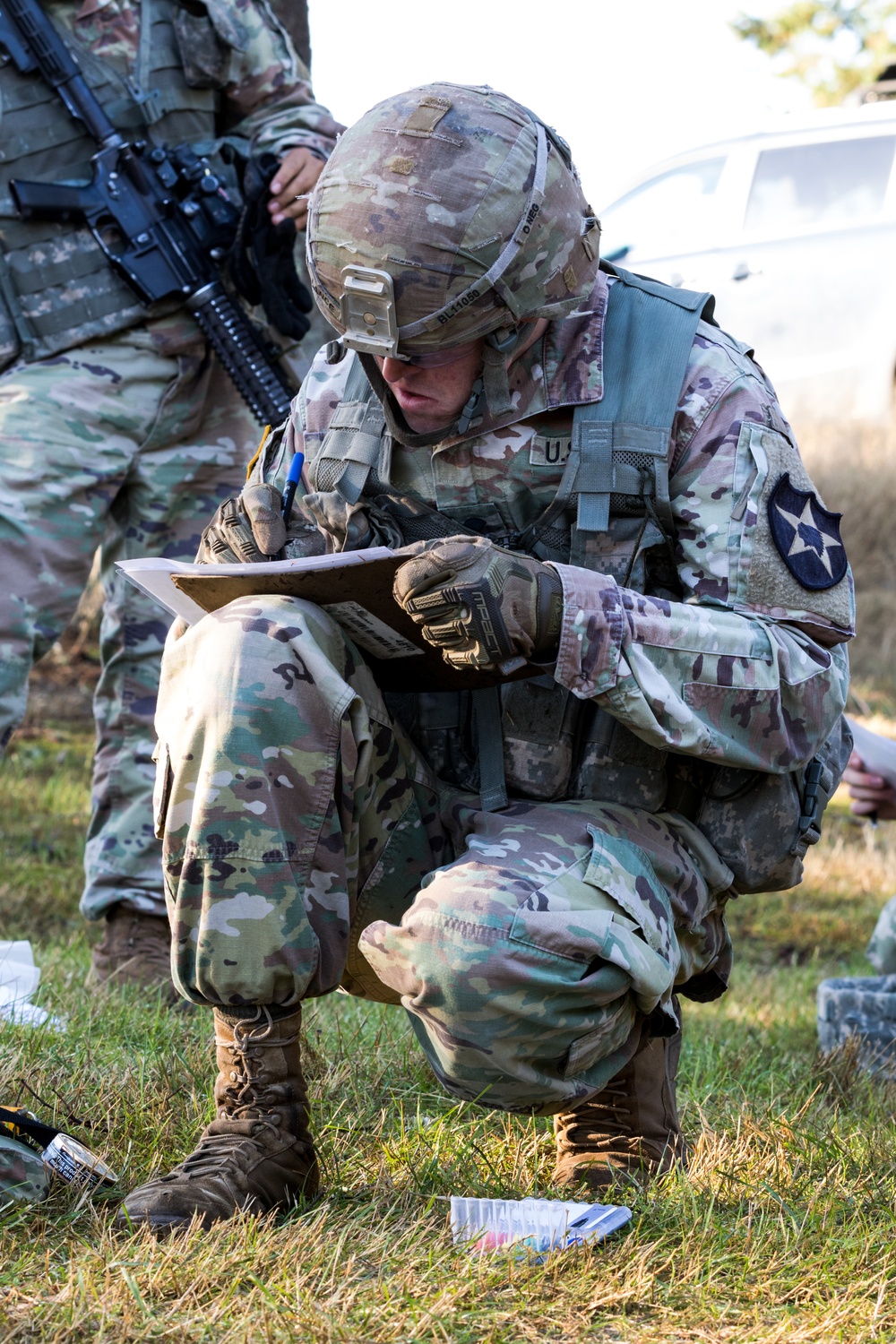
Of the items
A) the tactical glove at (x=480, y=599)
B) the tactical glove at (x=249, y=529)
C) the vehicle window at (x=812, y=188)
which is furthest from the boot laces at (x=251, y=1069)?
the vehicle window at (x=812, y=188)

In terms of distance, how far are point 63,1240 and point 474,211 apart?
4.87 ft

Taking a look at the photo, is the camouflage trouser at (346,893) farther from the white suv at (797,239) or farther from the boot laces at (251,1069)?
the white suv at (797,239)

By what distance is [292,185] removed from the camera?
352 cm

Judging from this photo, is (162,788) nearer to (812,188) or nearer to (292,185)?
(292,185)

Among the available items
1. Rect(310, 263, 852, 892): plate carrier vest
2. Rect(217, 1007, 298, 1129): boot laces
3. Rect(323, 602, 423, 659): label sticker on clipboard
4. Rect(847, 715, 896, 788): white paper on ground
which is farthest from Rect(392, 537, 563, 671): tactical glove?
Rect(847, 715, 896, 788): white paper on ground

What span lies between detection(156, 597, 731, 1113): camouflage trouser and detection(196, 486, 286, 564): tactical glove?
0.23 meters

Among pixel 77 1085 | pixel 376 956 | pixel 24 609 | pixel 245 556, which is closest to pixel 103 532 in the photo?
pixel 24 609

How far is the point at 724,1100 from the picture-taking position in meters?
2.84

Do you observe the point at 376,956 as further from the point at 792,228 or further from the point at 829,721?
the point at 792,228

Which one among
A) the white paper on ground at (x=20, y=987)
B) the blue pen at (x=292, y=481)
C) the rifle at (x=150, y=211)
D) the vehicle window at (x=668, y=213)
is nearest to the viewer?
the blue pen at (x=292, y=481)

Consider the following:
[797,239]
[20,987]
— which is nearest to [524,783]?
[20,987]

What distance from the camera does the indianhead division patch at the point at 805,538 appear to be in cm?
226

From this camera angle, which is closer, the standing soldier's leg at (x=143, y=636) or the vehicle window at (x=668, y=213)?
the standing soldier's leg at (x=143, y=636)

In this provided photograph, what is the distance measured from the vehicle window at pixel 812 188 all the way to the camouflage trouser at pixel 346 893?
23.4 feet
